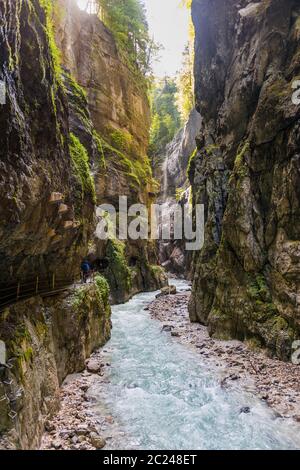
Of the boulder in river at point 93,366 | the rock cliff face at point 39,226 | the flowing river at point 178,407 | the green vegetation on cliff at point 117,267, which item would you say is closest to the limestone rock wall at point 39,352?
the rock cliff face at point 39,226

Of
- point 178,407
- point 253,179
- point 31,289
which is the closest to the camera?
point 178,407

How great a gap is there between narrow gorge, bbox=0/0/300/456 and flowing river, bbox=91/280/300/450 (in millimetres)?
49

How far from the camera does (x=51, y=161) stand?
7.71 m

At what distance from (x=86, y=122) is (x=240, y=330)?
46.9 feet

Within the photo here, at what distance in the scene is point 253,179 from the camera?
12.6 meters

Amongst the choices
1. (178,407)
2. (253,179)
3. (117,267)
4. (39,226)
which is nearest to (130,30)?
(117,267)

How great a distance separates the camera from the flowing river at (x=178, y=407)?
21.1ft

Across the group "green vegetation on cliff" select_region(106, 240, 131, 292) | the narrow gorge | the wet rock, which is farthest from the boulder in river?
"green vegetation on cliff" select_region(106, 240, 131, 292)

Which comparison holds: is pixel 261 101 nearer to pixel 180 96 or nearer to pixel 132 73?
pixel 132 73

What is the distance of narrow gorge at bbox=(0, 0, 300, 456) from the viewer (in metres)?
6.23

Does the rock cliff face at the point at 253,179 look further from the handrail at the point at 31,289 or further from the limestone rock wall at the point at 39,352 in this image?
the handrail at the point at 31,289

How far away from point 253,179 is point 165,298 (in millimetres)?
13871

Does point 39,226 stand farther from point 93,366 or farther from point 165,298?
point 165,298
